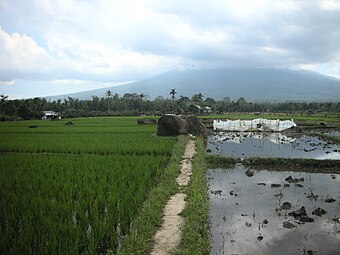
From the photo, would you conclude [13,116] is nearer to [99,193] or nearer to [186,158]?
[186,158]

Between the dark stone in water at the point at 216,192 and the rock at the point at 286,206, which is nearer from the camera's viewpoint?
the rock at the point at 286,206

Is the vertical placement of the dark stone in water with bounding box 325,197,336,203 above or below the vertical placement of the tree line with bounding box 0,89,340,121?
below

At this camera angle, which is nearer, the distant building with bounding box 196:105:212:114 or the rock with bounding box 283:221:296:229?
the rock with bounding box 283:221:296:229

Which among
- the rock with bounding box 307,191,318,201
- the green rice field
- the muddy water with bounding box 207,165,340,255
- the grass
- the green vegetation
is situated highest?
the green rice field

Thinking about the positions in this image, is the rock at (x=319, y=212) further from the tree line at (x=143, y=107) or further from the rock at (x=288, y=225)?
the tree line at (x=143, y=107)

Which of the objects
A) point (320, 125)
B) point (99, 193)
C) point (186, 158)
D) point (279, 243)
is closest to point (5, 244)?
point (99, 193)

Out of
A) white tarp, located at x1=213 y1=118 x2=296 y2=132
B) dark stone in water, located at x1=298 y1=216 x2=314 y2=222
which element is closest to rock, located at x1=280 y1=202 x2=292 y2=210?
dark stone in water, located at x1=298 y1=216 x2=314 y2=222

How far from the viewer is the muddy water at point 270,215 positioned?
5094 mm

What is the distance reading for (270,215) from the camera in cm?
643

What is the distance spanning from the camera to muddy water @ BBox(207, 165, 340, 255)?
509 cm

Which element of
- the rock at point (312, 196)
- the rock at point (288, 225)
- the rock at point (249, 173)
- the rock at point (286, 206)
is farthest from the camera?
the rock at point (249, 173)

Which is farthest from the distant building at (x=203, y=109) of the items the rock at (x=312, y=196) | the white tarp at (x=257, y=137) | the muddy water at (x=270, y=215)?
the rock at (x=312, y=196)

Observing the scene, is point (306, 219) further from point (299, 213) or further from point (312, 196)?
point (312, 196)

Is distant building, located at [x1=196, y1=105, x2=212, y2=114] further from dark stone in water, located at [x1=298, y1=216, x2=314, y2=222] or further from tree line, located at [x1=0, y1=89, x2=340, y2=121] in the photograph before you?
dark stone in water, located at [x1=298, y1=216, x2=314, y2=222]
